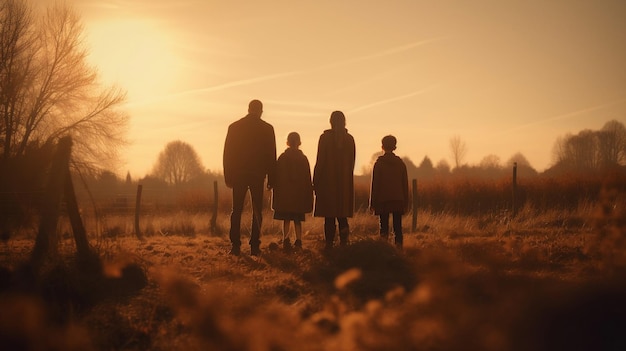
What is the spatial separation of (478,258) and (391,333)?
3775mm

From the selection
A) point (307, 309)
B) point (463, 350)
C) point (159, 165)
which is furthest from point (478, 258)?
point (159, 165)

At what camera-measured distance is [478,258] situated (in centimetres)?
641

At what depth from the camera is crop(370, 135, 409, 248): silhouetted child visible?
800cm

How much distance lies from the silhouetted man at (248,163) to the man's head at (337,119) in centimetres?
98

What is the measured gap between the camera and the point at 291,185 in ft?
27.8

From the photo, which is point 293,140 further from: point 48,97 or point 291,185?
point 48,97

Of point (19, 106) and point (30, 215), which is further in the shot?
point (19, 106)

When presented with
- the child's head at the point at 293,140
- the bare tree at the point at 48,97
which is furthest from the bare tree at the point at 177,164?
the child's head at the point at 293,140

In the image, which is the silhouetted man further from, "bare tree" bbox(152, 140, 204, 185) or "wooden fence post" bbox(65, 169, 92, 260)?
"bare tree" bbox(152, 140, 204, 185)

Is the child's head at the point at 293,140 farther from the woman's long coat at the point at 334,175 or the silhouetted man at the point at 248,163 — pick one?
the woman's long coat at the point at 334,175

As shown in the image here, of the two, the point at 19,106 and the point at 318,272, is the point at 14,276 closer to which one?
the point at 318,272

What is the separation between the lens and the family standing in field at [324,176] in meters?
7.98

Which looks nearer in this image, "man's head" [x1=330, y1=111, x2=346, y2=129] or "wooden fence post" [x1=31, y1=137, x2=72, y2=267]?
"wooden fence post" [x1=31, y1=137, x2=72, y2=267]

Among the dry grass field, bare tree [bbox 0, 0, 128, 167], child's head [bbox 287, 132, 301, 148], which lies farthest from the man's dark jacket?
bare tree [bbox 0, 0, 128, 167]
